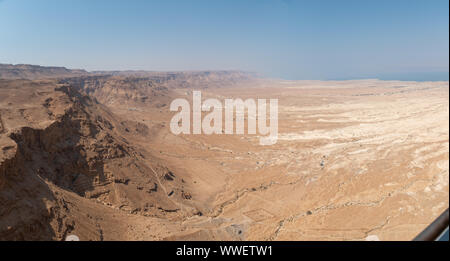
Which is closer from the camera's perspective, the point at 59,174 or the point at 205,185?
the point at 59,174

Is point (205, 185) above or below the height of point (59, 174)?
below

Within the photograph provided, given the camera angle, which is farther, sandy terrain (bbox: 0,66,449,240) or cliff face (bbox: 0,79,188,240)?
sandy terrain (bbox: 0,66,449,240)

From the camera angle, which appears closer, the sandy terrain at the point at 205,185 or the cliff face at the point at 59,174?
the cliff face at the point at 59,174

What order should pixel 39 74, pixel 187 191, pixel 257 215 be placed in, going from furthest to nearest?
pixel 39 74, pixel 187 191, pixel 257 215

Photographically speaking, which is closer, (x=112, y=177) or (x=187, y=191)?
(x=112, y=177)

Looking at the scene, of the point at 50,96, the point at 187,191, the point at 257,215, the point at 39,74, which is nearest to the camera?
the point at 257,215
